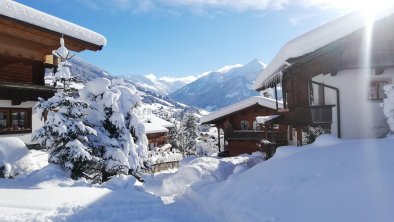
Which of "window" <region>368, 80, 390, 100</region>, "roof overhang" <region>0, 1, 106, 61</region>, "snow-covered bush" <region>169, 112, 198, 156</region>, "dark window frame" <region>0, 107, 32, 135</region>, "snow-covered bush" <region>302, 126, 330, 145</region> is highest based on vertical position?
"roof overhang" <region>0, 1, 106, 61</region>

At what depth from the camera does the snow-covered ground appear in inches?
245

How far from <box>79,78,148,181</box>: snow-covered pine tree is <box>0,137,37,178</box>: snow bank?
2568 mm

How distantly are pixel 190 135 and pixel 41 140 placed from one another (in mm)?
52125

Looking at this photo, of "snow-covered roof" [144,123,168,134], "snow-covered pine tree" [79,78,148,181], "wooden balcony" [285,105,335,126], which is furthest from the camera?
"snow-covered roof" [144,123,168,134]

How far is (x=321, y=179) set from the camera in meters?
7.70

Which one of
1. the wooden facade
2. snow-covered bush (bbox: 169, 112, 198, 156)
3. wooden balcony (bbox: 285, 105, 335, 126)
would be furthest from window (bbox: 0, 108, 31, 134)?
snow-covered bush (bbox: 169, 112, 198, 156)

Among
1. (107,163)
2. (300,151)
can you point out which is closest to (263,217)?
(300,151)

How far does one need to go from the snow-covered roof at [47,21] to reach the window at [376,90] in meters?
10.5

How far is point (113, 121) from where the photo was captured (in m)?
14.8

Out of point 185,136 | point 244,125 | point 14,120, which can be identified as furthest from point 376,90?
point 185,136

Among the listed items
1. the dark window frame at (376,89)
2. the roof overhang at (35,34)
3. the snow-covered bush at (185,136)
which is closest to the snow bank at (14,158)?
the roof overhang at (35,34)

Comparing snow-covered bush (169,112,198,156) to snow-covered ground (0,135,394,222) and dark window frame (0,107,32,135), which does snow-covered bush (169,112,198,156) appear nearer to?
dark window frame (0,107,32,135)

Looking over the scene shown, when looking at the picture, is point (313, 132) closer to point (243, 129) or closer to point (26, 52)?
point (26, 52)

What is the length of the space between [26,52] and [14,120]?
2.36m
